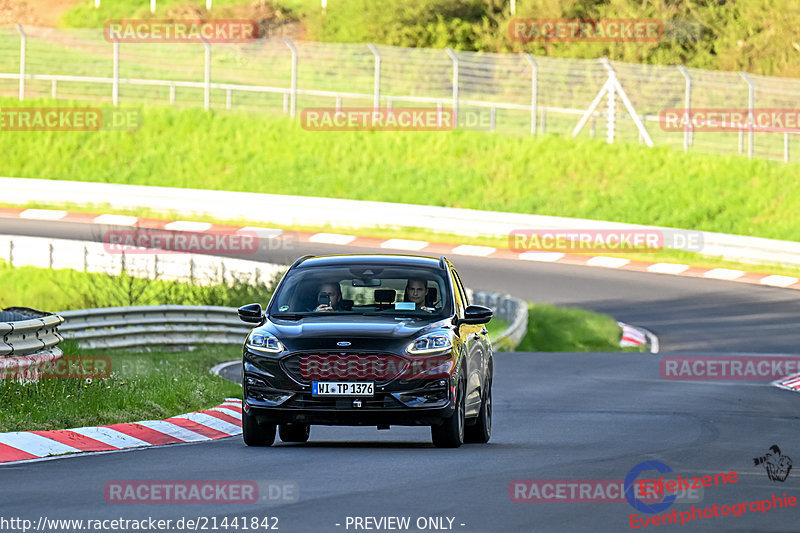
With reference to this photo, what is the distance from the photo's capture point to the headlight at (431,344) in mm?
12734

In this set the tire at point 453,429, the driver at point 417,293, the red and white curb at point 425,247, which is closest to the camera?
the tire at point 453,429

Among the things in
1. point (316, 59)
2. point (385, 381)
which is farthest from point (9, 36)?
point (385, 381)

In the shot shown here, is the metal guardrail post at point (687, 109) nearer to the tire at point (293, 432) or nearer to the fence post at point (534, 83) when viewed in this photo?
the fence post at point (534, 83)

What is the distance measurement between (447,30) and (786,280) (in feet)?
101

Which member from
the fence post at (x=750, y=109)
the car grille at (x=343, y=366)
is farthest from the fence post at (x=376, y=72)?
the car grille at (x=343, y=366)

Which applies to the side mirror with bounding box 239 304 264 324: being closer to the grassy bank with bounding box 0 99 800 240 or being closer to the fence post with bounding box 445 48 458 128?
the grassy bank with bounding box 0 99 800 240

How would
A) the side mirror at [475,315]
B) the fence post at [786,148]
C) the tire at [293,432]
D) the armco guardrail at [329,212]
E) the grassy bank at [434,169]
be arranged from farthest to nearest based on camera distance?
the fence post at [786,148] < the grassy bank at [434,169] < the armco guardrail at [329,212] < the tire at [293,432] < the side mirror at [475,315]

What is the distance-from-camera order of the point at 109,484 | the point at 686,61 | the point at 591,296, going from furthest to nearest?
1. the point at 686,61
2. the point at 591,296
3. the point at 109,484

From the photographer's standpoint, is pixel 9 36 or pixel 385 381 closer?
pixel 385 381

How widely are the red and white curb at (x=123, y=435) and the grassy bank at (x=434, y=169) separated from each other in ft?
94.1

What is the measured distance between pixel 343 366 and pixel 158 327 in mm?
12225

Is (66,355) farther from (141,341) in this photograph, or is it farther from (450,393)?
(450,393)

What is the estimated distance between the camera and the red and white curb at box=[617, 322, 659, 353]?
1121 inches

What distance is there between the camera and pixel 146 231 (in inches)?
1512
